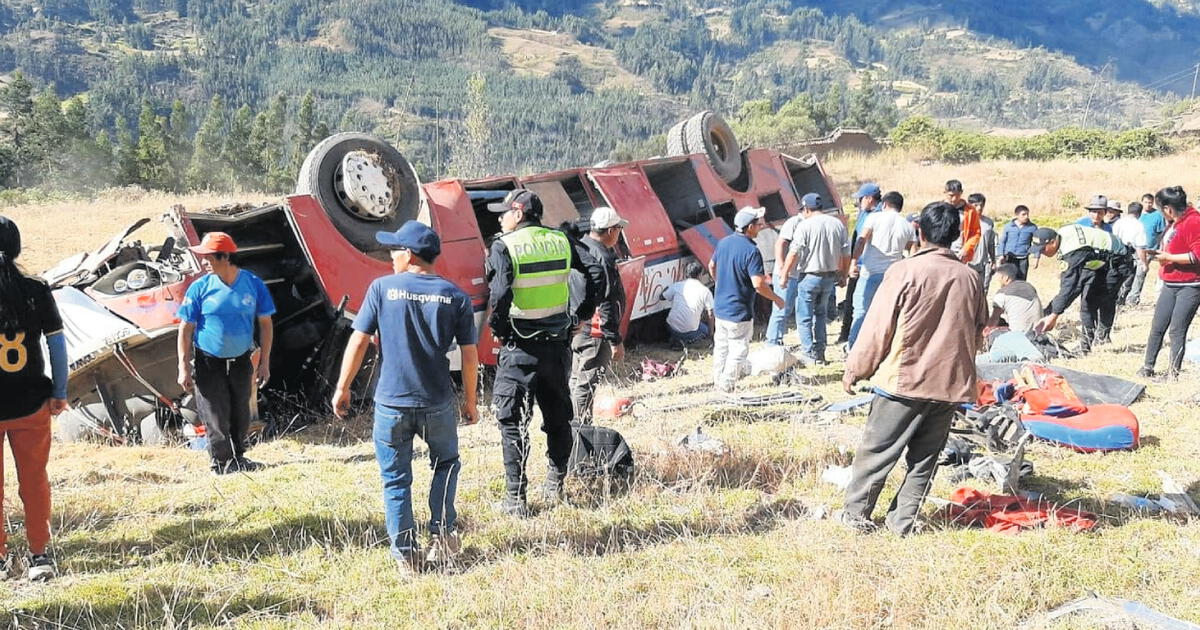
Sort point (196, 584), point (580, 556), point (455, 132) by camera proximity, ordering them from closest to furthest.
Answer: point (196, 584), point (580, 556), point (455, 132)

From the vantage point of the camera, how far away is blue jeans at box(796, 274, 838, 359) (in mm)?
7414

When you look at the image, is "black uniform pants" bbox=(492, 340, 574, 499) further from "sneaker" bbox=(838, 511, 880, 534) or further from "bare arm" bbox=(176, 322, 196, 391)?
"bare arm" bbox=(176, 322, 196, 391)

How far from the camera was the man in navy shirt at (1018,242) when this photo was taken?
8.98 meters

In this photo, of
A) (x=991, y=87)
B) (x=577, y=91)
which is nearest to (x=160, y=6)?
(x=577, y=91)

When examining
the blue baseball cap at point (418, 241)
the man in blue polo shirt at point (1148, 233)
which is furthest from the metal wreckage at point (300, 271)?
the man in blue polo shirt at point (1148, 233)

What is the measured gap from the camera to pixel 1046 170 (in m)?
31.1

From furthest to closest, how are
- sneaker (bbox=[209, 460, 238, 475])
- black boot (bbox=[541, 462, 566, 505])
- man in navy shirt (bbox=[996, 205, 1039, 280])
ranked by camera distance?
man in navy shirt (bbox=[996, 205, 1039, 280]), sneaker (bbox=[209, 460, 238, 475]), black boot (bbox=[541, 462, 566, 505])

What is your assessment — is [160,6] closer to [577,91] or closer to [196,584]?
[577,91]

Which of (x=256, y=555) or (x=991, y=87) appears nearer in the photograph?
(x=256, y=555)

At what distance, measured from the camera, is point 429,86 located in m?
152

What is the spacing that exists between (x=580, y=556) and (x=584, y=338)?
6.53ft

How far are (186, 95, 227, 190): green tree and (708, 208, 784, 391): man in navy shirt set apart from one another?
4293 centimetres

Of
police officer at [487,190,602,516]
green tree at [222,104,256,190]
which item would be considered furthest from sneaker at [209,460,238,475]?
green tree at [222,104,256,190]

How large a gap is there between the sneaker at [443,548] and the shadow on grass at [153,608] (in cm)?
45
